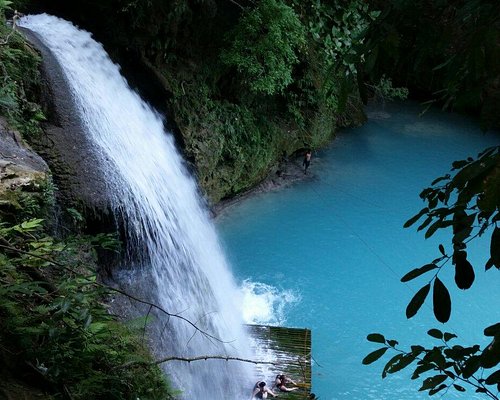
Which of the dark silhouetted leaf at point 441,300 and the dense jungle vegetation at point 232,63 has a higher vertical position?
the dark silhouetted leaf at point 441,300

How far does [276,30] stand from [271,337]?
172 inches

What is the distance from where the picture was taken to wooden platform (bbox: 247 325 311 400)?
16.9ft

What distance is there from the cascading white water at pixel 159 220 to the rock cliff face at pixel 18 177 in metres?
0.73

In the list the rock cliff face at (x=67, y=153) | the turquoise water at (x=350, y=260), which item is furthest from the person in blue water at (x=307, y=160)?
the rock cliff face at (x=67, y=153)

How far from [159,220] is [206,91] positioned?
350 cm

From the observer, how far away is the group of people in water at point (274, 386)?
4805 mm

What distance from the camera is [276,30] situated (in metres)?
7.39

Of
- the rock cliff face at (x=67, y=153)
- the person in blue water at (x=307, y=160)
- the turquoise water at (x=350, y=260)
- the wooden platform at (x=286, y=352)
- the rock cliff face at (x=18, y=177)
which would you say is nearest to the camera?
the rock cliff face at (x=18, y=177)

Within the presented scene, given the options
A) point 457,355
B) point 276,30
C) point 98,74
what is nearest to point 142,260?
point 98,74

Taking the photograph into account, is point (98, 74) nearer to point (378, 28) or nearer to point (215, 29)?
point (215, 29)

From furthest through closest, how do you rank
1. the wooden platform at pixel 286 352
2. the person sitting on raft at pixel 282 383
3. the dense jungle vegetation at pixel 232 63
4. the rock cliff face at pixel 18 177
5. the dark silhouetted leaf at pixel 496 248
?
the dense jungle vegetation at pixel 232 63 < the wooden platform at pixel 286 352 < the person sitting on raft at pixel 282 383 < the rock cliff face at pixel 18 177 < the dark silhouetted leaf at pixel 496 248

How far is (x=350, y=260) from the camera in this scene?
7465mm

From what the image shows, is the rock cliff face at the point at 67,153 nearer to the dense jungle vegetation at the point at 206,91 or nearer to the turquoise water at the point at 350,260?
the dense jungle vegetation at the point at 206,91

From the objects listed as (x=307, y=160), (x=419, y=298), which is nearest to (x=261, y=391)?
(x=419, y=298)
